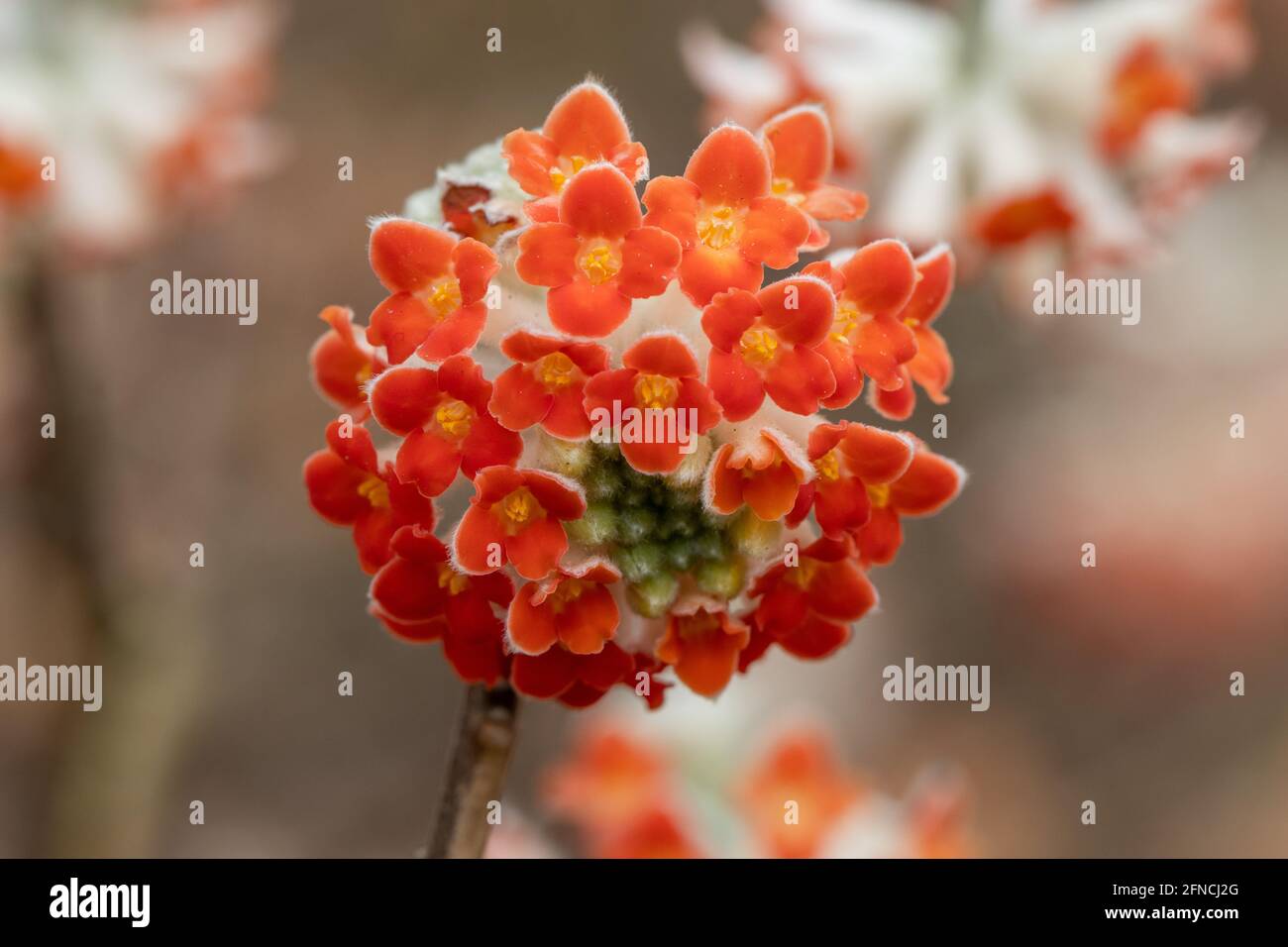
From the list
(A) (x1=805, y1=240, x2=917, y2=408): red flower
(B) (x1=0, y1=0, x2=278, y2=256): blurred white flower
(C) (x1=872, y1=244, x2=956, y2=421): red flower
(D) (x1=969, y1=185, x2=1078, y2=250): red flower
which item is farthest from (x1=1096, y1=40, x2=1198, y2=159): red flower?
(B) (x1=0, y1=0, x2=278, y2=256): blurred white flower

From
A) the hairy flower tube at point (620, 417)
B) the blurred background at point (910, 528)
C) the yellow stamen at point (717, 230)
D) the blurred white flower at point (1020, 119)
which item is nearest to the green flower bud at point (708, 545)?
the hairy flower tube at point (620, 417)

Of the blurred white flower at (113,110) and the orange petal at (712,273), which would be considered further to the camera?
the blurred white flower at (113,110)

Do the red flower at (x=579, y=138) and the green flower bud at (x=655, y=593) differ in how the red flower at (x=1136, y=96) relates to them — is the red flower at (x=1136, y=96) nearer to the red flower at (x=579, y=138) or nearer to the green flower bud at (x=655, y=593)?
the red flower at (x=579, y=138)

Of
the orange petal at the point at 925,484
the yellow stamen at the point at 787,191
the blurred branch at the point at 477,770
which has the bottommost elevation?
Answer: the blurred branch at the point at 477,770

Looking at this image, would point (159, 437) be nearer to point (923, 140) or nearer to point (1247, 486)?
point (923, 140)

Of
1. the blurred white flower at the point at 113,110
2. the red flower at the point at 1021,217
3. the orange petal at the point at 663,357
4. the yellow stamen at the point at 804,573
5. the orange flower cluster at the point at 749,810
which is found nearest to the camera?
the orange petal at the point at 663,357
